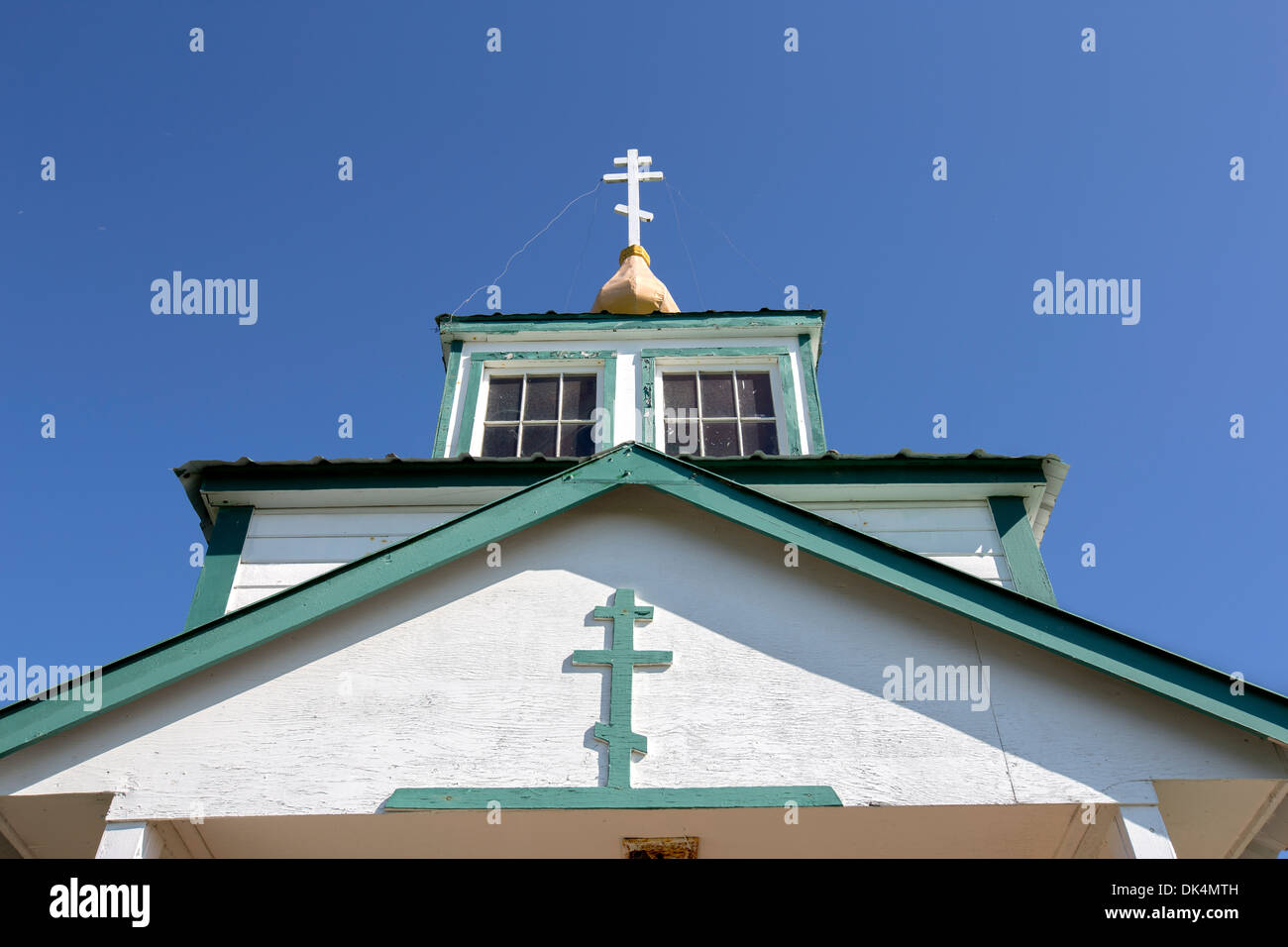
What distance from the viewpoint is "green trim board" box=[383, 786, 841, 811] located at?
4875 mm

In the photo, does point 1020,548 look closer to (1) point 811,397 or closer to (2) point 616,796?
(1) point 811,397

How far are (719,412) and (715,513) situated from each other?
3811mm

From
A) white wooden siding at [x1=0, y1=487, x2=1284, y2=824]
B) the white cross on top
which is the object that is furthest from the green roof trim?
the white cross on top

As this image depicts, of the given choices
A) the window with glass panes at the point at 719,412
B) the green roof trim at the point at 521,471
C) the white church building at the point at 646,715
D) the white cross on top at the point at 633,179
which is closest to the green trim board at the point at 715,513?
the white church building at the point at 646,715

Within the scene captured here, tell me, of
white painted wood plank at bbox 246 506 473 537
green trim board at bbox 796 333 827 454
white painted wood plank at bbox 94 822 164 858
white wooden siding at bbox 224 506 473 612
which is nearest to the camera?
white painted wood plank at bbox 94 822 164 858

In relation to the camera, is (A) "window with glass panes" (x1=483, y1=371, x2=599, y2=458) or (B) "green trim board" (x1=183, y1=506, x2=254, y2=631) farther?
(A) "window with glass panes" (x1=483, y1=371, x2=599, y2=458)

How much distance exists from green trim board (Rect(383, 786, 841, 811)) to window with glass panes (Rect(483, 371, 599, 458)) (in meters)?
4.47

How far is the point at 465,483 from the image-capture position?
7.97 m

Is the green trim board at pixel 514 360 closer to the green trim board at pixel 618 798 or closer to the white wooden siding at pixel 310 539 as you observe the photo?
the white wooden siding at pixel 310 539

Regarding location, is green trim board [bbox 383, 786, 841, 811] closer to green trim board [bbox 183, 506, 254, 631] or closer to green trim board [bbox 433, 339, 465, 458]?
green trim board [bbox 183, 506, 254, 631]

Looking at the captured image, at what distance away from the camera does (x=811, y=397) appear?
9.41 meters

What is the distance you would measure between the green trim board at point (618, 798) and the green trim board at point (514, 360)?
444cm

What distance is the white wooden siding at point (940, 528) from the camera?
750 centimetres
